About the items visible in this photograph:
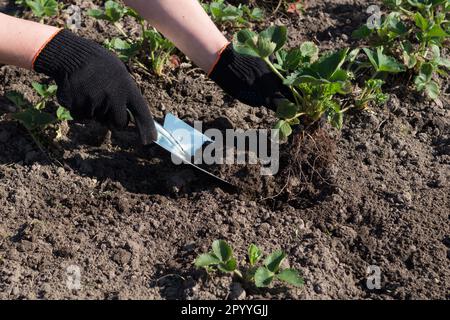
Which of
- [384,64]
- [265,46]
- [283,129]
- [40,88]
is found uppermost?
[265,46]

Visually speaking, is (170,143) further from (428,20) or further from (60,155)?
(428,20)

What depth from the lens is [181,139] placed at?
2340 millimetres

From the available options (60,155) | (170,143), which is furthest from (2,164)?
(170,143)

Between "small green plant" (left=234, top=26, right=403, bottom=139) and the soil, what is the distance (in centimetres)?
10

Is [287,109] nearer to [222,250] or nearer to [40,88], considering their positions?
[222,250]

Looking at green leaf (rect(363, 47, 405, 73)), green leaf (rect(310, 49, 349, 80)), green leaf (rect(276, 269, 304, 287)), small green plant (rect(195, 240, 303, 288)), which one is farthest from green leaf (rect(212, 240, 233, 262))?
→ green leaf (rect(363, 47, 405, 73))

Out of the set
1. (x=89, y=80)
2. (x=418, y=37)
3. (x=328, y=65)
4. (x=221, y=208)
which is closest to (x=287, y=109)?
(x=328, y=65)

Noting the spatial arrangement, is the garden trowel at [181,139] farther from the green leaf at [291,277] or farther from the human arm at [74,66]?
the green leaf at [291,277]

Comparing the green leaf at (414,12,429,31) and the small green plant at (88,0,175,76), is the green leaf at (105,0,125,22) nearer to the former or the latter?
the small green plant at (88,0,175,76)

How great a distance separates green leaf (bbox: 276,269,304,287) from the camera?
1932 mm

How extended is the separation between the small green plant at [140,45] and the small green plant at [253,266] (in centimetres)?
84

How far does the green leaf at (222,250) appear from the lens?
197cm

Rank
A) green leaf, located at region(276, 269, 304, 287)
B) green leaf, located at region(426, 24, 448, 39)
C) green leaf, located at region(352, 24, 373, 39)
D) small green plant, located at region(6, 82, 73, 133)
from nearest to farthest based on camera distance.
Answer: green leaf, located at region(276, 269, 304, 287) < small green plant, located at region(6, 82, 73, 133) < green leaf, located at region(426, 24, 448, 39) < green leaf, located at region(352, 24, 373, 39)

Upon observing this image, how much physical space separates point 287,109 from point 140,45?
0.65 m
